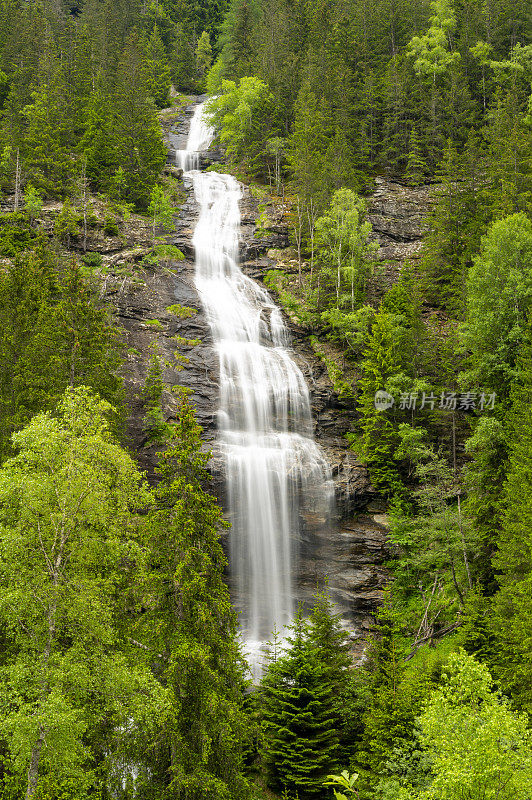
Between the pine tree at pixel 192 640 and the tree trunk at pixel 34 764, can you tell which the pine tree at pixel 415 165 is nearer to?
the pine tree at pixel 192 640

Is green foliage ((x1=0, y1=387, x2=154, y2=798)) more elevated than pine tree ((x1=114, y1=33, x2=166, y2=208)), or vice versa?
pine tree ((x1=114, y1=33, x2=166, y2=208))

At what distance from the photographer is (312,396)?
124ft

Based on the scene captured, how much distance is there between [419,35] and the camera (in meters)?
64.0

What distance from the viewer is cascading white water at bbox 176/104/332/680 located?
30109mm

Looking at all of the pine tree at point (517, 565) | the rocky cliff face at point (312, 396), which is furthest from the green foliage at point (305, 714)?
the rocky cliff face at point (312, 396)

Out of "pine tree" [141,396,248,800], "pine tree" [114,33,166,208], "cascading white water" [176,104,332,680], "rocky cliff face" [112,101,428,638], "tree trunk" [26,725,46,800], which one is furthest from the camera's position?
"pine tree" [114,33,166,208]

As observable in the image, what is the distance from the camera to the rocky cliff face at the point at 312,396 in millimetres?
31406

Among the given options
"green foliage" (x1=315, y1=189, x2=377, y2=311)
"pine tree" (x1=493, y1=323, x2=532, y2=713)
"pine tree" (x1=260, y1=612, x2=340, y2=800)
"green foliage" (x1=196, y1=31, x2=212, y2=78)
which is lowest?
"pine tree" (x1=260, y1=612, x2=340, y2=800)

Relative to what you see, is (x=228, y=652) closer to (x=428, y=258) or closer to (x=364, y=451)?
(x=364, y=451)

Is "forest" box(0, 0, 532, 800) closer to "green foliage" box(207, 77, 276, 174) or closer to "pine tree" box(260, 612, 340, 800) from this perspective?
"pine tree" box(260, 612, 340, 800)

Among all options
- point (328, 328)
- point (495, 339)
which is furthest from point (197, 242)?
point (495, 339)

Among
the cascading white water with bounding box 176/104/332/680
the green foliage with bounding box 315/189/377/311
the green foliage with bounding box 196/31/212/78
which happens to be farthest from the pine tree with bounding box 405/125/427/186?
the green foliage with bounding box 196/31/212/78

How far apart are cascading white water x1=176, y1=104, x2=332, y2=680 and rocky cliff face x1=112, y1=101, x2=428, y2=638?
28.8 inches

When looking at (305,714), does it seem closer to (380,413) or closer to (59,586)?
(59,586)
